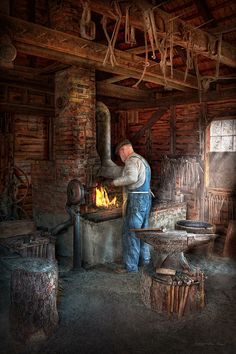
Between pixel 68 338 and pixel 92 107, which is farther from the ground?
Answer: pixel 92 107

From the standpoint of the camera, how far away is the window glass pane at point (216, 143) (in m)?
9.01

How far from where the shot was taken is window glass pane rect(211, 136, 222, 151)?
9008 mm

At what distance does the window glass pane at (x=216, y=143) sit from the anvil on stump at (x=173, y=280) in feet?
15.6

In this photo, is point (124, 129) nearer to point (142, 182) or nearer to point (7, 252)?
point (142, 182)

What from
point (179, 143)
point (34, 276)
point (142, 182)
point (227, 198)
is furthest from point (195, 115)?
point (34, 276)

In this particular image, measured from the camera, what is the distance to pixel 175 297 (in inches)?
182

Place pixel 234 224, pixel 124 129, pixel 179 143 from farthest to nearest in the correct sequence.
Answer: pixel 124 129 → pixel 179 143 → pixel 234 224

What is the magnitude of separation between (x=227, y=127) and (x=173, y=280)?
5.43 m

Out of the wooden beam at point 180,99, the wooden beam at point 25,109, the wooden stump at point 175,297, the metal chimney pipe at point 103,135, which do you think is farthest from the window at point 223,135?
the wooden stump at point 175,297

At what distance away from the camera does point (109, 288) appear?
5500 mm

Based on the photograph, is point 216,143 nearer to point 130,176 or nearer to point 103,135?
point 103,135

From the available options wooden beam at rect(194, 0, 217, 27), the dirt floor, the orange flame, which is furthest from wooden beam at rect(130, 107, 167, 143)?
the dirt floor

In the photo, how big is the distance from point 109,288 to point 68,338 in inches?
62.4

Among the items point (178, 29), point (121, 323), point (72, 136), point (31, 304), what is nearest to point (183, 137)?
point (72, 136)
